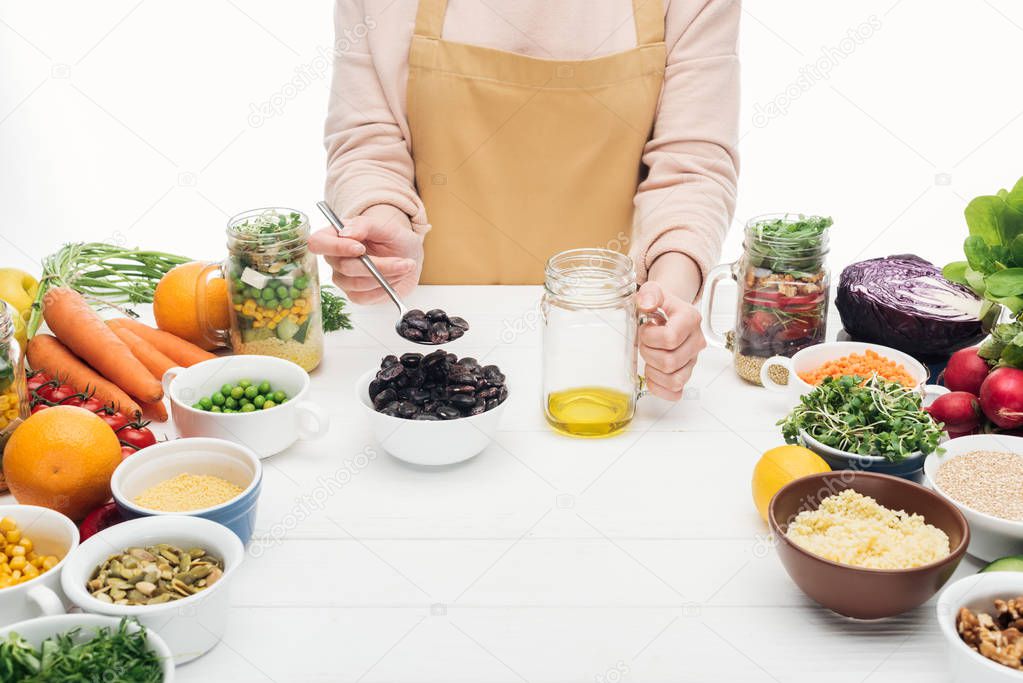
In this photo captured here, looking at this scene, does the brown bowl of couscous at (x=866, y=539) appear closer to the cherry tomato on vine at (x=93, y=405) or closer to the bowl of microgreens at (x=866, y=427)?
the bowl of microgreens at (x=866, y=427)

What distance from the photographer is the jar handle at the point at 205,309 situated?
1629 mm

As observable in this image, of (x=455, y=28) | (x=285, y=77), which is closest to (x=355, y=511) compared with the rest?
(x=455, y=28)

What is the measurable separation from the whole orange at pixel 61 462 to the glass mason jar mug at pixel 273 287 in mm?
375

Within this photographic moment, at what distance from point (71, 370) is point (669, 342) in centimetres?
87

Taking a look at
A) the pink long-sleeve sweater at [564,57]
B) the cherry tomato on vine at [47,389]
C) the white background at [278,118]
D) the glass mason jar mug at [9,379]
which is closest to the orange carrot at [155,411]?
the cherry tomato on vine at [47,389]

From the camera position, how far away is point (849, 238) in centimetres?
357

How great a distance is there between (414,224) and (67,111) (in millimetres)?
2325

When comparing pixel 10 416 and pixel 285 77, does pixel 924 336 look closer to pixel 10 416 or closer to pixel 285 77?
pixel 10 416

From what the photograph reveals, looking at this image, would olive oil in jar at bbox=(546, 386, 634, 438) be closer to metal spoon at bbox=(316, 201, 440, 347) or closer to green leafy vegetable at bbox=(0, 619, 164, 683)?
metal spoon at bbox=(316, 201, 440, 347)

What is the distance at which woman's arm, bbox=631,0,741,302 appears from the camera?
1883 millimetres

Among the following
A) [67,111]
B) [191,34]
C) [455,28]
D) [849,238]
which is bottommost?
[849,238]

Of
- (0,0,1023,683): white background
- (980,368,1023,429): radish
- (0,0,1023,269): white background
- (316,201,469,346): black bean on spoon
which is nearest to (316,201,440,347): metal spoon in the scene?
(316,201,469,346): black bean on spoon

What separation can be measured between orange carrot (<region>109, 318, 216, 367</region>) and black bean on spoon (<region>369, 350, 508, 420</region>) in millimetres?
346

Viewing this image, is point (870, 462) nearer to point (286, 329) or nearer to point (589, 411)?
point (589, 411)
